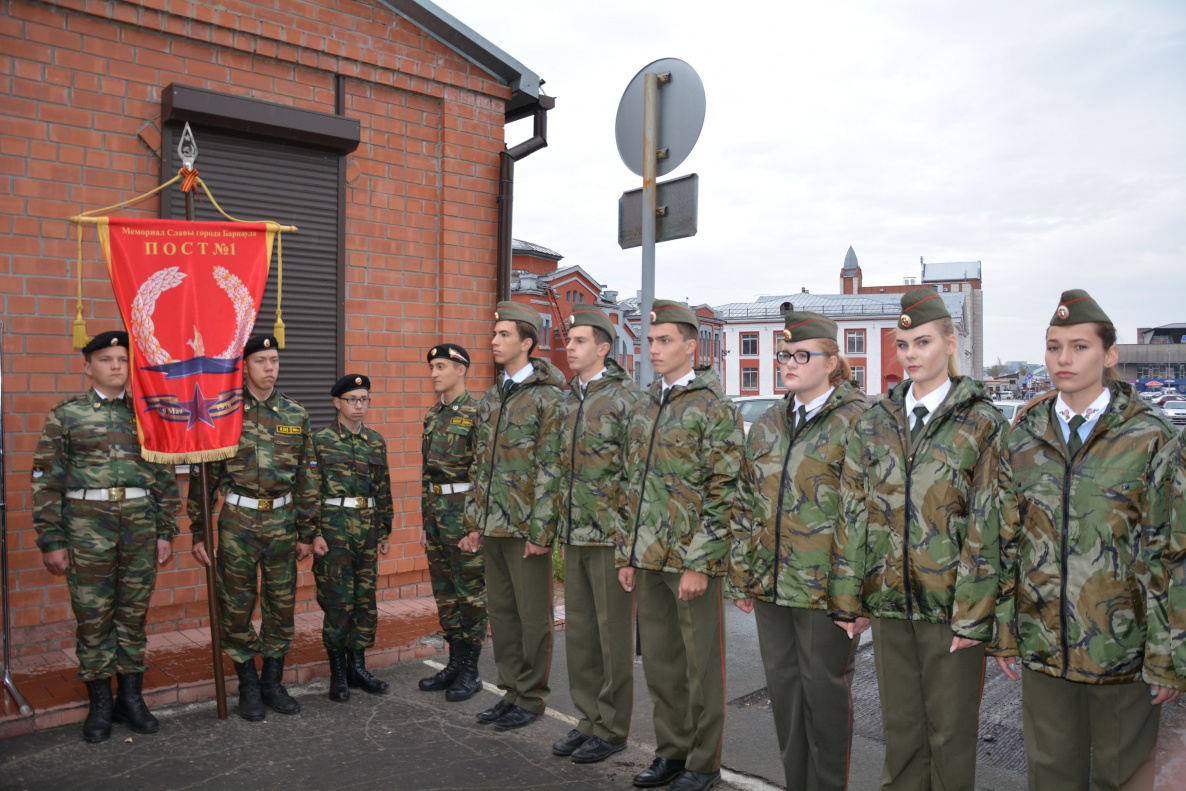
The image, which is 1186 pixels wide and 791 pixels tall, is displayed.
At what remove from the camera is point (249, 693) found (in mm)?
4711

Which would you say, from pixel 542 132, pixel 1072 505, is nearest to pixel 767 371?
pixel 542 132

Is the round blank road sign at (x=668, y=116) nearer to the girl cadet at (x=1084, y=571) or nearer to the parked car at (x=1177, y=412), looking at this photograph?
the girl cadet at (x=1084, y=571)

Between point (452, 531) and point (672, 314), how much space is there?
211 centimetres

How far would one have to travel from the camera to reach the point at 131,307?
4.61 meters

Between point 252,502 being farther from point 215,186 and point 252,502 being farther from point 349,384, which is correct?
point 215,186

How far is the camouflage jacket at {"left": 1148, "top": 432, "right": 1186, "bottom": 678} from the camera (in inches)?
102

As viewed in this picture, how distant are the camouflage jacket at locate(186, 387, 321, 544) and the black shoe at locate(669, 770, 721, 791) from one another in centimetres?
260

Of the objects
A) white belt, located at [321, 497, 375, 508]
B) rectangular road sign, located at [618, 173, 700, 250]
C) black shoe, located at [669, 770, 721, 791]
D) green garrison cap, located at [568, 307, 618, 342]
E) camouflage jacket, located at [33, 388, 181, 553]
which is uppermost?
rectangular road sign, located at [618, 173, 700, 250]

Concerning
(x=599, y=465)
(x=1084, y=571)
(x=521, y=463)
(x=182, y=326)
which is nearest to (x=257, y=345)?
(x=182, y=326)

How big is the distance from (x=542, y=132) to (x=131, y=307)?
13.4ft

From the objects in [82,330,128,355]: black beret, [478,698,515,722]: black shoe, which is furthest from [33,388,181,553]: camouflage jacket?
[478,698,515,722]: black shoe

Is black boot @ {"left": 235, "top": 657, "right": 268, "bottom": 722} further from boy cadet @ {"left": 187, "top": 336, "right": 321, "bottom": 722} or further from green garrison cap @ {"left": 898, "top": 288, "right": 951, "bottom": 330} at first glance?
green garrison cap @ {"left": 898, "top": 288, "right": 951, "bottom": 330}

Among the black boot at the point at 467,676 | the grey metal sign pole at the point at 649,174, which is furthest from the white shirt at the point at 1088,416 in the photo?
the black boot at the point at 467,676

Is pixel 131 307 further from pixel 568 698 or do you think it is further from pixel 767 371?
pixel 767 371
